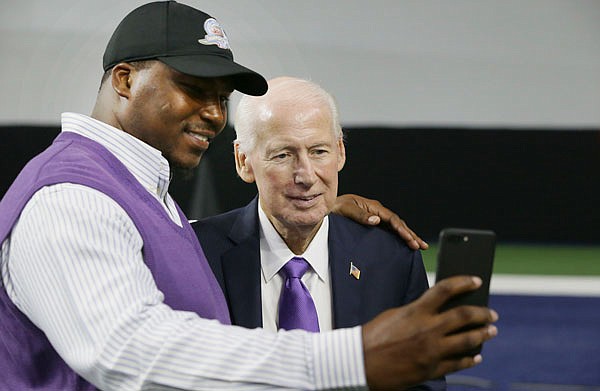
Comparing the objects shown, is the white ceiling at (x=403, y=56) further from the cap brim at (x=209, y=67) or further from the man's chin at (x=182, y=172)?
the cap brim at (x=209, y=67)

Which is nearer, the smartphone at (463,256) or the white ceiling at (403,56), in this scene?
the smartphone at (463,256)

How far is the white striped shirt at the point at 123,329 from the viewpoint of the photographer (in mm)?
1031

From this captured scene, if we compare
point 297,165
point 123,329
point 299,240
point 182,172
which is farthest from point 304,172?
point 123,329

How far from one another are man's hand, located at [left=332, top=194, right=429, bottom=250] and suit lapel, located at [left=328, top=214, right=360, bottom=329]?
9cm

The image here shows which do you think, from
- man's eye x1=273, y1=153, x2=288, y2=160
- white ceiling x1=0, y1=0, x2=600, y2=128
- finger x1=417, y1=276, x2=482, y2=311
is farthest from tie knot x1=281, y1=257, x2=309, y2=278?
white ceiling x1=0, y1=0, x2=600, y2=128

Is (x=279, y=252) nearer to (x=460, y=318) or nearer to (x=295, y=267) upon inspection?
→ (x=295, y=267)

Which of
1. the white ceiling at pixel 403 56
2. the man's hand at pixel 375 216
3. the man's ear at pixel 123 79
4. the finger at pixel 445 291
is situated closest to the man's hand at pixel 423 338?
the finger at pixel 445 291

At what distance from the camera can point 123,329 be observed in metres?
1.04

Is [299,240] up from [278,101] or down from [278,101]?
down

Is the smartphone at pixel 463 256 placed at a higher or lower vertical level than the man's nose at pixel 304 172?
lower

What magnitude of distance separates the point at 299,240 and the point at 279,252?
0.18ft

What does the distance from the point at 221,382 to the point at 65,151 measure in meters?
0.41

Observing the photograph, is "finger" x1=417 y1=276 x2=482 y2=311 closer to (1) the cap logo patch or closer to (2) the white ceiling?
(1) the cap logo patch

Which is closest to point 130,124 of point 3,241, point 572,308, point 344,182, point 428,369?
point 3,241
